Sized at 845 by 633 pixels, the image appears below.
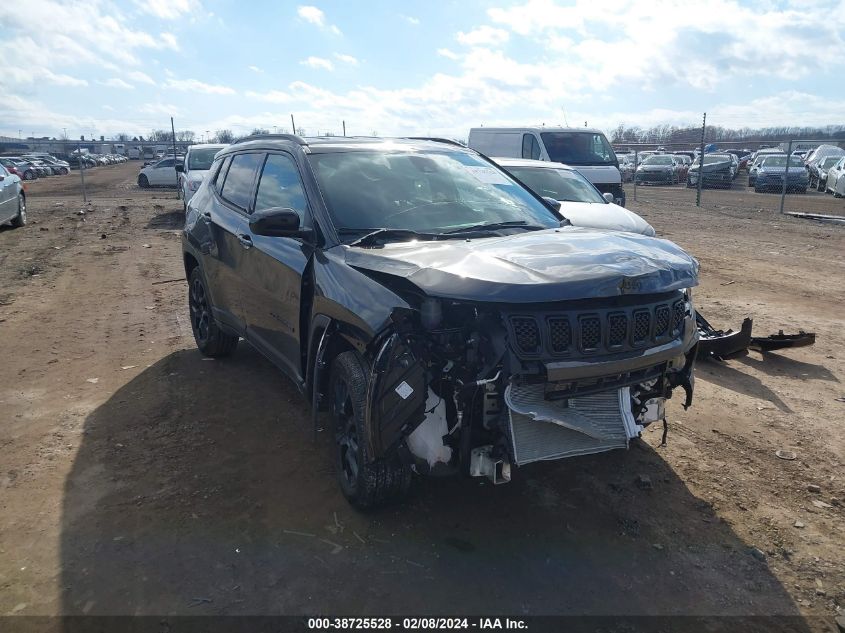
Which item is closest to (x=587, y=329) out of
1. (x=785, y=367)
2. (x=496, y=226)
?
(x=496, y=226)

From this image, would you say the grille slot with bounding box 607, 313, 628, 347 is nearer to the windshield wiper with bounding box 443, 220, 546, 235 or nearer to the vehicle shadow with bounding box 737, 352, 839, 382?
the windshield wiper with bounding box 443, 220, 546, 235

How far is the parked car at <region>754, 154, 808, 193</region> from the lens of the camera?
23734 mm

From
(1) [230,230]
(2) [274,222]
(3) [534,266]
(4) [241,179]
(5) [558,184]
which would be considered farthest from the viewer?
(5) [558,184]

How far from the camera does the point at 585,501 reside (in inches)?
142

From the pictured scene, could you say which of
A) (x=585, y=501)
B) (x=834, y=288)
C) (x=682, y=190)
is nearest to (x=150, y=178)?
(x=682, y=190)

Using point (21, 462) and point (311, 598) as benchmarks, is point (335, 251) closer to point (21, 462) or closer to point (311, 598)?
point (311, 598)

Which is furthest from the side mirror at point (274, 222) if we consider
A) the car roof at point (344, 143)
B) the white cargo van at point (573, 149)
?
the white cargo van at point (573, 149)

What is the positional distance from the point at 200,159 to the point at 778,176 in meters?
20.5

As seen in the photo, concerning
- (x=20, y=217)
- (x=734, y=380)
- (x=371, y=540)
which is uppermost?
(x=20, y=217)

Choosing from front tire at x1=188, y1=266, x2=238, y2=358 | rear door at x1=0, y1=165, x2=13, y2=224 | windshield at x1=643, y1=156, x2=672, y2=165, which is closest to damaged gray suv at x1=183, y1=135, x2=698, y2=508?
front tire at x1=188, y1=266, x2=238, y2=358

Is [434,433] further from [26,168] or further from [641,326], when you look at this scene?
[26,168]

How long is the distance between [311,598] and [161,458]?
176cm

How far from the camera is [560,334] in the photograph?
2854 millimetres

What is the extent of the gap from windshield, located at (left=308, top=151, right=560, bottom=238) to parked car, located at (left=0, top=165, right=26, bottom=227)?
44.3ft
